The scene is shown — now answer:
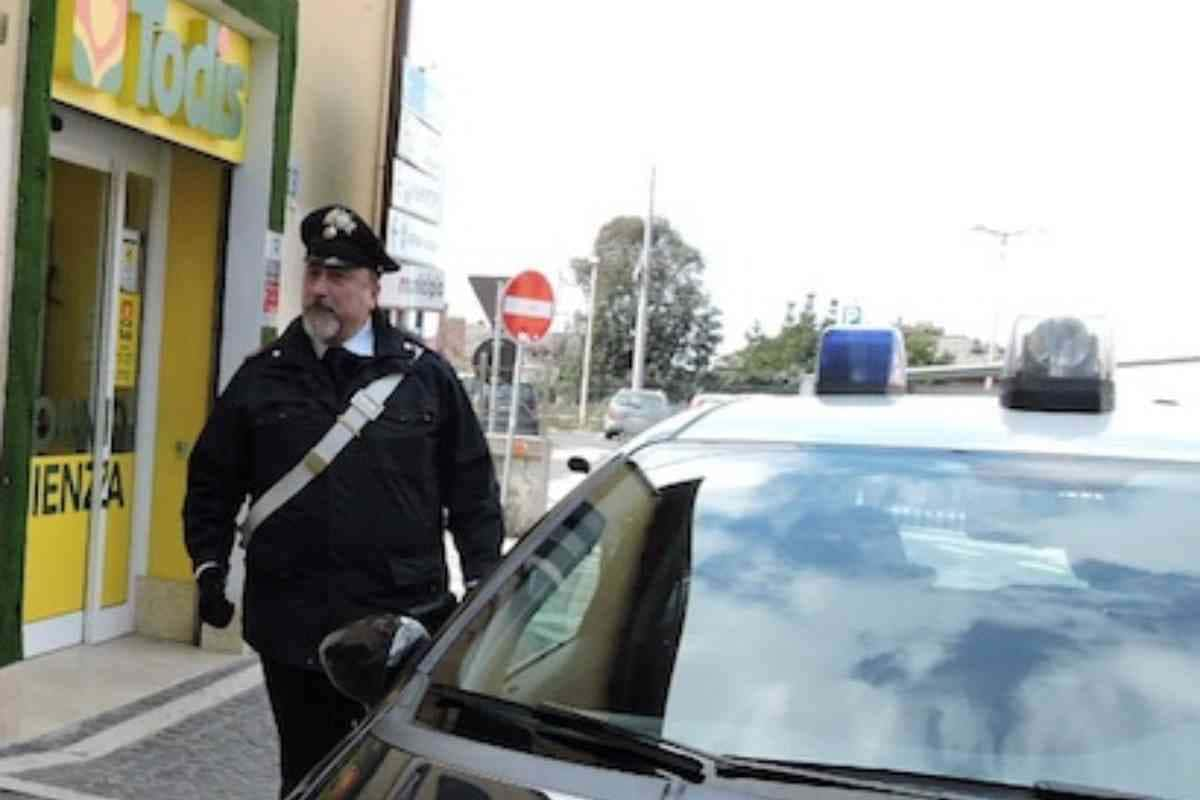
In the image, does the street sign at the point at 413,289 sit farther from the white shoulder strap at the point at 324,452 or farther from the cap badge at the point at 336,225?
the white shoulder strap at the point at 324,452

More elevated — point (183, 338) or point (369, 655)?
point (183, 338)

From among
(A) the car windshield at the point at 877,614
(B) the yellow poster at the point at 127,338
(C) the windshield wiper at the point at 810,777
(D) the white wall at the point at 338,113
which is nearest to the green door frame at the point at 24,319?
(B) the yellow poster at the point at 127,338

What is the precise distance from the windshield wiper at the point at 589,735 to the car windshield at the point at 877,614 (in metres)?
0.04

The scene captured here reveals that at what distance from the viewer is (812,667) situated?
2.08 m

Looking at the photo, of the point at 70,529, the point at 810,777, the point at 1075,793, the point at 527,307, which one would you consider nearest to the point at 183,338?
the point at 70,529

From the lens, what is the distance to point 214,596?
10.3 feet

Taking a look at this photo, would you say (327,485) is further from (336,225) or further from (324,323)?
(336,225)

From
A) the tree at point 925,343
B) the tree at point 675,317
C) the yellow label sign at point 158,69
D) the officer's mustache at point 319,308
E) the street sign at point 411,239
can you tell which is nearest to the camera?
the officer's mustache at point 319,308

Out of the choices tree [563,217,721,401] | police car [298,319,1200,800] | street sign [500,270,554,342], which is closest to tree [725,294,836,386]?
tree [563,217,721,401]

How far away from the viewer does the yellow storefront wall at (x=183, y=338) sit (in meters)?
6.38

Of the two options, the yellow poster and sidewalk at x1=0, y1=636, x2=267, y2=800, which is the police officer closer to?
sidewalk at x1=0, y1=636, x2=267, y2=800

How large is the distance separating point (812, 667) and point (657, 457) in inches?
25.1

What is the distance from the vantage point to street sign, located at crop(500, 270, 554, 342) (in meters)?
11.7

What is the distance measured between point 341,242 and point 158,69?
2962 millimetres
